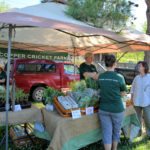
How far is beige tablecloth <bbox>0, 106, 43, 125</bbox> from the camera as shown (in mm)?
2397

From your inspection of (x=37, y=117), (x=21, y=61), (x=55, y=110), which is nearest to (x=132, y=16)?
(x=55, y=110)

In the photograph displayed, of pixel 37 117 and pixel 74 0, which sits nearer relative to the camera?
pixel 37 117

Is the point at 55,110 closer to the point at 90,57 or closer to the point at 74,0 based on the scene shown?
the point at 90,57

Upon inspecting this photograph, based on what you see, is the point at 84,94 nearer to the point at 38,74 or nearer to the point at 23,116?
the point at 23,116

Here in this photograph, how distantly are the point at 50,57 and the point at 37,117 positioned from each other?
2.05m

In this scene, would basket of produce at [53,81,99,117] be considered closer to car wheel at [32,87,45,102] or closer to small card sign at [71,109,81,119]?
small card sign at [71,109,81,119]

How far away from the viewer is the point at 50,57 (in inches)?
171

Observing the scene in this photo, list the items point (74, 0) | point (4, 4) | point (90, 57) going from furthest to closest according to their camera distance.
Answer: point (4, 4)
point (90, 57)
point (74, 0)

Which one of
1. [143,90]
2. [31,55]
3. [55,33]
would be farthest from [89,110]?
[55,33]

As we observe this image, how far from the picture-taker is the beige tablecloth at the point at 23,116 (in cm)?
240

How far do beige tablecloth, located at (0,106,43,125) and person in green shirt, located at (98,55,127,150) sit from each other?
99 centimetres

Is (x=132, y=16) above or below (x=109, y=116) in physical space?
above

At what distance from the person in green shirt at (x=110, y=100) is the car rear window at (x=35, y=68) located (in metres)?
4.65

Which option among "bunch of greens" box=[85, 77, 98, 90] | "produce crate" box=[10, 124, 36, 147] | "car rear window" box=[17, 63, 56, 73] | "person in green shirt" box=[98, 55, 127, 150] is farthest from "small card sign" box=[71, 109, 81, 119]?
"car rear window" box=[17, 63, 56, 73]
